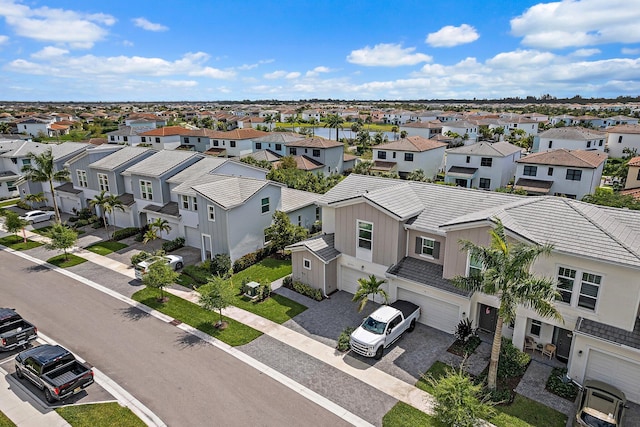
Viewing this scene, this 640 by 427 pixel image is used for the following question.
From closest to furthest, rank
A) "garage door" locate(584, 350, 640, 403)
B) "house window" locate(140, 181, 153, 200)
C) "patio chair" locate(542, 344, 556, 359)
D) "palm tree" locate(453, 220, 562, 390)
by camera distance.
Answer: "palm tree" locate(453, 220, 562, 390) → "garage door" locate(584, 350, 640, 403) → "patio chair" locate(542, 344, 556, 359) → "house window" locate(140, 181, 153, 200)

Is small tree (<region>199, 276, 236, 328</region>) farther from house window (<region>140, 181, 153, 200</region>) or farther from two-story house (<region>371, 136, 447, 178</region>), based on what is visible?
two-story house (<region>371, 136, 447, 178</region>)

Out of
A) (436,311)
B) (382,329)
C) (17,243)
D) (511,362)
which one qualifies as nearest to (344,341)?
Result: (382,329)

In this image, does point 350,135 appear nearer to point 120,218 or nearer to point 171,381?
point 120,218

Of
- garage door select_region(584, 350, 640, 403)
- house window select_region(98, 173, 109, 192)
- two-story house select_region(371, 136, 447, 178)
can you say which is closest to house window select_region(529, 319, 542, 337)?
garage door select_region(584, 350, 640, 403)

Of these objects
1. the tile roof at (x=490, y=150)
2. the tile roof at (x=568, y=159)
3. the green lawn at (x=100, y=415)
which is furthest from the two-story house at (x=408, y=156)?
the green lawn at (x=100, y=415)

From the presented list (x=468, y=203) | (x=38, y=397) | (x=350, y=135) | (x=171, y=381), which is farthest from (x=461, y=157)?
Answer: (x=350, y=135)

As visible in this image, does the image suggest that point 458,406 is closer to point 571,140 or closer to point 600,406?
point 600,406
